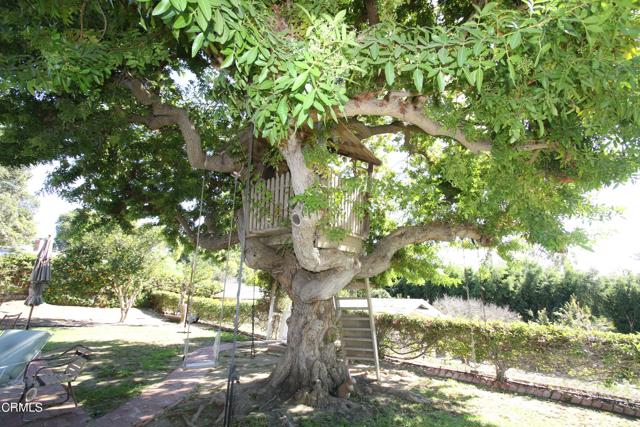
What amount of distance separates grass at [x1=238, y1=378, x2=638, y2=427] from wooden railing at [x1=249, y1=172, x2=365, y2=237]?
3.01m

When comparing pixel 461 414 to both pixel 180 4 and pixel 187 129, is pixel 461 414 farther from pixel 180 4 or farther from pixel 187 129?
pixel 180 4

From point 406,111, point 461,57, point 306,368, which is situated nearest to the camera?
point 461,57

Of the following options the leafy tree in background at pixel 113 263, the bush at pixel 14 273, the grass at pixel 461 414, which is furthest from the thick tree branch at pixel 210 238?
the bush at pixel 14 273

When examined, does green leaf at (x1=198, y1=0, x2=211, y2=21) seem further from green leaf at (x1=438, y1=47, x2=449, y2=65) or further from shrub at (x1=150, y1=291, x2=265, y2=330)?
shrub at (x1=150, y1=291, x2=265, y2=330)

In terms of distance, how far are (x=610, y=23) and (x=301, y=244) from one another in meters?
4.14

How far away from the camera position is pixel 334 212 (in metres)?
5.56

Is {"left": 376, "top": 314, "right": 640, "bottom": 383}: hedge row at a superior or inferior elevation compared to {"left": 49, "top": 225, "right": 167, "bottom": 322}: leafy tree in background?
inferior

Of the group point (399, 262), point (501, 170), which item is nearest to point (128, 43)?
point (501, 170)

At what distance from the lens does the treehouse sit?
5887mm

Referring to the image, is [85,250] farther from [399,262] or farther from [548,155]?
[548,155]

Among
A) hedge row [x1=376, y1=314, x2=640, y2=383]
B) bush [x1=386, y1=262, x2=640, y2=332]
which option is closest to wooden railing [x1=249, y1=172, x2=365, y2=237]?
hedge row [x1=376, y1=314, x2=640, y2=383]

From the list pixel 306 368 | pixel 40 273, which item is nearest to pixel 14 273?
pixel 40 273

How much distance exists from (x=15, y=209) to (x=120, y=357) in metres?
39.6

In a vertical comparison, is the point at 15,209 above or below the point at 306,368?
above
